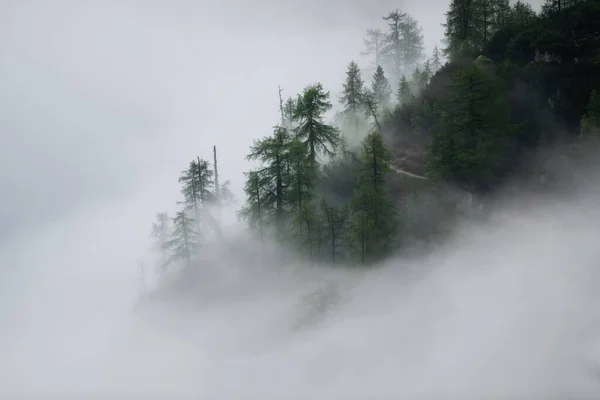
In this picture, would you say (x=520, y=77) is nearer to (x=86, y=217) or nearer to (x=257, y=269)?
(x=257, y=269)

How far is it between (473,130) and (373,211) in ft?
26.3

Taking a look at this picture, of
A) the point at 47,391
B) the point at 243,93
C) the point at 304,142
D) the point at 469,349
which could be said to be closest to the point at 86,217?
the point at 243,93

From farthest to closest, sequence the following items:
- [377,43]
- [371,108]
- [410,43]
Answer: [377,43] → [410,43] → [371,108]

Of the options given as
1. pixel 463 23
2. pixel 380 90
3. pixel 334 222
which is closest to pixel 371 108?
pixel 380 90

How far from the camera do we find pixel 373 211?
29.4 metres

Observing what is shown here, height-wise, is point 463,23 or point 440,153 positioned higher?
point 463,23

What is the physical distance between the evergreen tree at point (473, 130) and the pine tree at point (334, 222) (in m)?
6.95

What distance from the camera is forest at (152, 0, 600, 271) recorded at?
29562mm

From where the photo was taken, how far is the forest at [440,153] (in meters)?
29.6

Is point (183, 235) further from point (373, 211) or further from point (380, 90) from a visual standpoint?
point (380, 90)

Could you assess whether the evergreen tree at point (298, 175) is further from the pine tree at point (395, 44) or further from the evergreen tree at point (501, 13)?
the pine tree at point (395, 44)

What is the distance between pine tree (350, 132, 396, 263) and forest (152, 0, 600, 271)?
7 centimetres

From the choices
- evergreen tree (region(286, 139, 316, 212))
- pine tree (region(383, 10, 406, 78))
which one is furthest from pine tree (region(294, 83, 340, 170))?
pine tree (region(383, 10, 406, 78))

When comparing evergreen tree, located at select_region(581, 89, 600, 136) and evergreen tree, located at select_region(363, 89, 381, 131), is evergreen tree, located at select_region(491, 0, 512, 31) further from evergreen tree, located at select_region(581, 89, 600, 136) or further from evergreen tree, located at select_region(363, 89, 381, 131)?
evergreen tree, located at select_region(581, 89, 600, 136)
